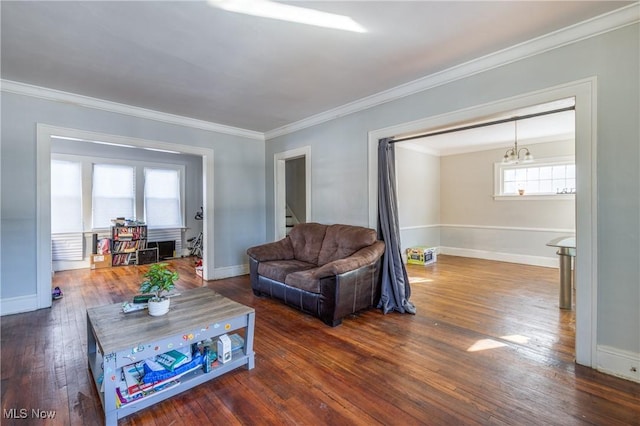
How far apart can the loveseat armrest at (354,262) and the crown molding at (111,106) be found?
3238 millimetres

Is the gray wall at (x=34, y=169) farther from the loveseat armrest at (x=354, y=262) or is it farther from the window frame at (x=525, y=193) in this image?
the window frame at (x=525, y=193)

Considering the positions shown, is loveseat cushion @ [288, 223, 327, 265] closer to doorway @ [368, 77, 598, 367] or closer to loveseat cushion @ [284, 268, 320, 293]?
loveseat cushion @ [284, 268, 320, 293]

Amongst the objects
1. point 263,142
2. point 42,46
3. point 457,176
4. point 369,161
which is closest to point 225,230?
point 263,142

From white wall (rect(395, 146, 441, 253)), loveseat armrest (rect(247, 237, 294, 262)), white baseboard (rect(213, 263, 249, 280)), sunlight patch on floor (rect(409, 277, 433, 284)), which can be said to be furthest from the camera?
white wall (rect(395, 146, 441, 253))

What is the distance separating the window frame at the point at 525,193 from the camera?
5602 mm

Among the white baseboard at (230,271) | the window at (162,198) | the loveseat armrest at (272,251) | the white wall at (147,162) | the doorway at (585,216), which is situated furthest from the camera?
the window at (162,198)

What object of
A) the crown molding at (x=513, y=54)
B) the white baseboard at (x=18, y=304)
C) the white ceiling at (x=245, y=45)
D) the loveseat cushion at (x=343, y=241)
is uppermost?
the white ceiling at (x=245, y=45)

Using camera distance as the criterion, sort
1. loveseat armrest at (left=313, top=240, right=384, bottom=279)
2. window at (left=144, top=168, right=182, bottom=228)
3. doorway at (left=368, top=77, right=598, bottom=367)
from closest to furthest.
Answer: doorway at (left=368, top=77, right=598, bottom=367) → loveseat armrest at (left=313, top=240, right=384, bottom=279) → window at (left=144, top=168, right=182, bottom=228)

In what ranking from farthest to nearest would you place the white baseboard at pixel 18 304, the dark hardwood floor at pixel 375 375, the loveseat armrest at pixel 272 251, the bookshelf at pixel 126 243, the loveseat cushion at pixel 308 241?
the bookshelf at pixel 126 243 → the loveseat cushion at pixel 308 241 → the loveseat armrest at pixel 272 251 → the white baseboard at pixel 18 304 → the dark hardwood floor at pixel 375 375

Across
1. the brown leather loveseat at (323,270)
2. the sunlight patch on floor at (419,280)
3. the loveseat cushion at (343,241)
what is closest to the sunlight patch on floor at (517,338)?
the brown leather loveseat at (323,270)

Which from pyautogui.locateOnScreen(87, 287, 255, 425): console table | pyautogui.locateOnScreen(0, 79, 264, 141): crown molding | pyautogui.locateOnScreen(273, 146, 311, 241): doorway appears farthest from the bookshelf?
pyautogui.locateOnScreen(87, 287, 255, 425): console table

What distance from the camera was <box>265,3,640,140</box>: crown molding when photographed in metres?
2.08

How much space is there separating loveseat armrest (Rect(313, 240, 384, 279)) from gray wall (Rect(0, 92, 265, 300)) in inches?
102

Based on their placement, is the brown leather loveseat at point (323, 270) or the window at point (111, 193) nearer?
the brown leather loveseat at point (323, 270)
